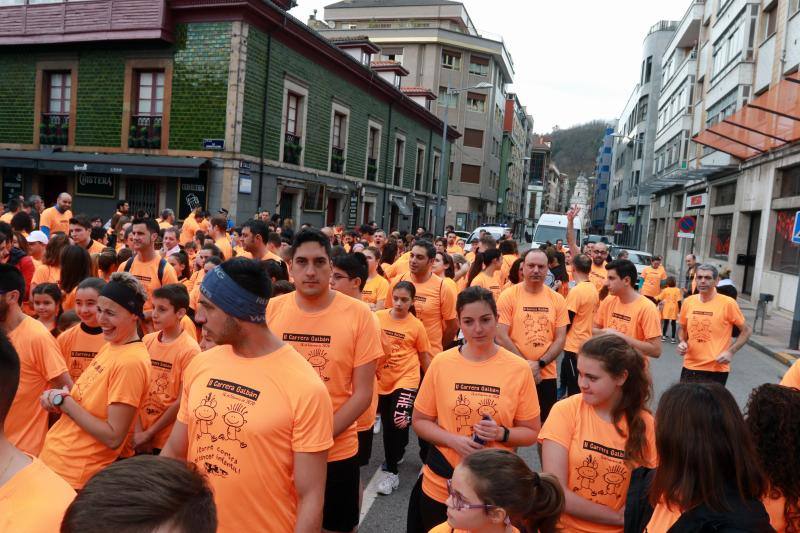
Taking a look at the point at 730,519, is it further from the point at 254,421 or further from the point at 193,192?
the point at 193,192

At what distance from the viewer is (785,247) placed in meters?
19.4

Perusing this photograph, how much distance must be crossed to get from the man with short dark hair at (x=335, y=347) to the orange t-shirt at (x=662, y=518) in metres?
1.63

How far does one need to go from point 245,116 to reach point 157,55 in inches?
133

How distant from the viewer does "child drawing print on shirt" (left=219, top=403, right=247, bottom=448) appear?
7.54 feet

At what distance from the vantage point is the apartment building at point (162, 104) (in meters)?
17.8

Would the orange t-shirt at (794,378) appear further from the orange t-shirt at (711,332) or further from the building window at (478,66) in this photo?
the building window at (478,66)

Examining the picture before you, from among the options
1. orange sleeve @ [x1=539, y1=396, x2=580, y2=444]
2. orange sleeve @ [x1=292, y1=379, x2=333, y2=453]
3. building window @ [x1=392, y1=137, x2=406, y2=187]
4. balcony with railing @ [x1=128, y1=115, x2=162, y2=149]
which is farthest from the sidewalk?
building window @ [x1=392, y1=137, x2=406, y2=187]

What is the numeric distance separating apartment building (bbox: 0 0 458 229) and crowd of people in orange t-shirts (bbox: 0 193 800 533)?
13.4 m

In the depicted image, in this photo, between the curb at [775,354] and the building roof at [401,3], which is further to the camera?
the building roof at [401,3]

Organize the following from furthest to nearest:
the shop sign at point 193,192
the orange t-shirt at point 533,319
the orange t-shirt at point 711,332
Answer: the shop sign at point 193,192 < the orange t-shirt at point 711,332 < the orange t-shirt at point 533,319

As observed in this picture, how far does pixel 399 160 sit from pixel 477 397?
2965 cm

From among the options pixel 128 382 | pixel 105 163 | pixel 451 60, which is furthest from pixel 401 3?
pixel 128 382

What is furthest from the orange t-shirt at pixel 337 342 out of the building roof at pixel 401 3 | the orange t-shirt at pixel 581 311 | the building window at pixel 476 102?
the building roof at pixel 401 3

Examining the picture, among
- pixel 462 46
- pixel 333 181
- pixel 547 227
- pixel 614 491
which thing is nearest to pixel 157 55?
pixel 333 181
